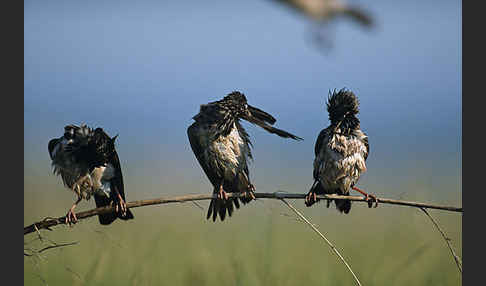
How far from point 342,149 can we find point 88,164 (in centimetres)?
182

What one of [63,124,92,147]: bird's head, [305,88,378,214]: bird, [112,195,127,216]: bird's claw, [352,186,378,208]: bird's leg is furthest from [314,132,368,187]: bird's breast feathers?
[63,124,92,147]: bird's head

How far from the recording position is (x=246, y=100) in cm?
340

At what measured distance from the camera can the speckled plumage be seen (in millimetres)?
3383

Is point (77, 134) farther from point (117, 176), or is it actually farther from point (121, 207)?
point (121, 207)

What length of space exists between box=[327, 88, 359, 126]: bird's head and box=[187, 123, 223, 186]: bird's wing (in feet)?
3.11

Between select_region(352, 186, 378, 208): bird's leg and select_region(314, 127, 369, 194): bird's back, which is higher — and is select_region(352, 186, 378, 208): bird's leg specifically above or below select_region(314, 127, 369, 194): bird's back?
below

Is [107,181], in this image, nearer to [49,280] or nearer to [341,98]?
[49,280]

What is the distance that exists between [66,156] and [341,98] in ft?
6.62

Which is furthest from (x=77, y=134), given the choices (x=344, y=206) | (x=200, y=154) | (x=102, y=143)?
(x=344, y=206)

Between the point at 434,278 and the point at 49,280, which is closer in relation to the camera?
the point at 49,280

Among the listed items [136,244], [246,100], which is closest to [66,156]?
[136,244]

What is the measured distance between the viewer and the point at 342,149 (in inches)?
134

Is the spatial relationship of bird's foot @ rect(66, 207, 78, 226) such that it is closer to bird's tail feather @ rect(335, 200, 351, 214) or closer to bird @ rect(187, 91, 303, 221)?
bird @ rect(187, 91, 303, 221)

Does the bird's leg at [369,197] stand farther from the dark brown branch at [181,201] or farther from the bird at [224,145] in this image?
the bird at [224,145]
